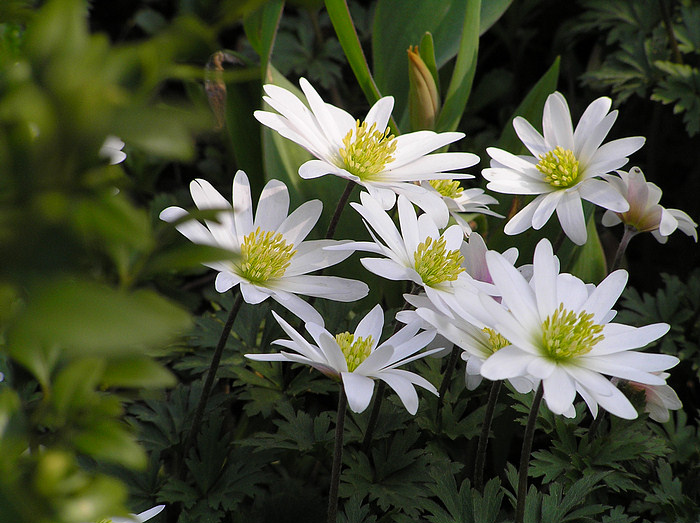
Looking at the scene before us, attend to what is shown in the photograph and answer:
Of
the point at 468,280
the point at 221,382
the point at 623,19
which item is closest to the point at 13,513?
the point at 468,280

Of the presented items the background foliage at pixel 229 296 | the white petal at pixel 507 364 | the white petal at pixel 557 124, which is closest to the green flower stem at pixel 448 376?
the background foliage at pixel 229 296

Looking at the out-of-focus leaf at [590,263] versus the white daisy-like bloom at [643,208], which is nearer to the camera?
the white daisy-like bloom at [643,208]

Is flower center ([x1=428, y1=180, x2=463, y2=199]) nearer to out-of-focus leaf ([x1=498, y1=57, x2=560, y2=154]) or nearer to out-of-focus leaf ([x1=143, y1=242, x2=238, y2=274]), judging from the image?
out-of-focus leaf ([x1=498, y1=57, x2=560, y2=154])

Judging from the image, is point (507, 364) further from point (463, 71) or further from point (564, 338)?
point (463, 71)

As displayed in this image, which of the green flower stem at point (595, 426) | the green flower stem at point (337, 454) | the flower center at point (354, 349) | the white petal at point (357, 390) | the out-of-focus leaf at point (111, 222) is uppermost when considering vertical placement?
the out-of-focus leaf at point (111, 222)

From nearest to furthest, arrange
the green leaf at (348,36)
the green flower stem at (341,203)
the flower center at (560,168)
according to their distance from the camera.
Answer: the green flower stem at (341,203)
the flower center at (560,168)
the green leaf at (348,36)

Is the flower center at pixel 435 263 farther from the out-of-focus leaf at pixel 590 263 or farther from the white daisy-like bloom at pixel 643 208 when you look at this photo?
the out-of-focus leaf at pixel 590 263

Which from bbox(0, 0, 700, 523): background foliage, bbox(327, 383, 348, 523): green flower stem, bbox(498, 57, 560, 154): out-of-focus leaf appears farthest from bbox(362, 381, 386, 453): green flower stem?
bbox(498, 57, 560, 154): out-of-focus leaf

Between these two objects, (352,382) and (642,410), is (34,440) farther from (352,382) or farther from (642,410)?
(642,410)
